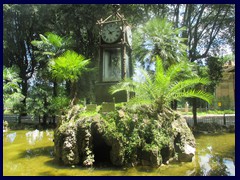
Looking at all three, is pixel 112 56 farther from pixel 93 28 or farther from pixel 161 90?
pixel 93 28

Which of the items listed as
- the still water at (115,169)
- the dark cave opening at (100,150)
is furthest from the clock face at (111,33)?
the still water at (115,169)

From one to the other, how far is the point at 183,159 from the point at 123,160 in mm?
2151

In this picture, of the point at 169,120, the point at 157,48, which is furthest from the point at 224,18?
the point at 169,120

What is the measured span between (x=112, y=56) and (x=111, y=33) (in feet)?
3.57

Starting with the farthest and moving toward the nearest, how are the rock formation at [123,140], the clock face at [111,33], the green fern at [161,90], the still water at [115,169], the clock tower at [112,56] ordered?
the clock face at [111,33] < the clock tower at [112,56] < the green fern at [161,90] < the rock formation at [123,140] < the still water at [115,169]

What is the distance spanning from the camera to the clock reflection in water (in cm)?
1305

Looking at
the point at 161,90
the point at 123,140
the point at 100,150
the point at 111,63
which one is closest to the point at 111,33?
the point at 111,63

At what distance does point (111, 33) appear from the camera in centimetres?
1292

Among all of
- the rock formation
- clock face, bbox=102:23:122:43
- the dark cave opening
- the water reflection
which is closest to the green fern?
the rock formation

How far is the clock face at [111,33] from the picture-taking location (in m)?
12.8

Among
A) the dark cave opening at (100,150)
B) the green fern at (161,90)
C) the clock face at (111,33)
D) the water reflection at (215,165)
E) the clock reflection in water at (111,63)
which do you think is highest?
the clock face at (111,33)

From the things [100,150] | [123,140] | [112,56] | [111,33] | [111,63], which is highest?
[111,33]

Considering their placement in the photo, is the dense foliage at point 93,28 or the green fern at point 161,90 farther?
the dense foliage at point 93,28

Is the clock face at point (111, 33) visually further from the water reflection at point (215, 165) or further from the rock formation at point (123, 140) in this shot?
the water reflection at point (215, 165)
